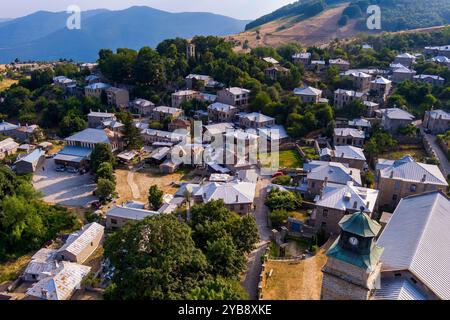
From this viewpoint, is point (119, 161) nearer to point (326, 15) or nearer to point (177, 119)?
point (177, 119)

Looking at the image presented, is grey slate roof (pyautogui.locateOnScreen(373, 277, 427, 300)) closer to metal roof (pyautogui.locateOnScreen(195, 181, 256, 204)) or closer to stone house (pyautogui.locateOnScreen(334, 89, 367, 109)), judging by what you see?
metal roof (pyautogui.locateOnScreen(195, 181, 256, 204))

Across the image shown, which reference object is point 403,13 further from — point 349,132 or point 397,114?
point 349,132

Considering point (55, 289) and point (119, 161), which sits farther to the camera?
point (119, 161)

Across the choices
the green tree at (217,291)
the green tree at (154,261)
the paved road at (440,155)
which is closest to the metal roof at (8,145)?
the green tree at (154,261)

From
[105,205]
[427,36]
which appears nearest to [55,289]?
[105,205]

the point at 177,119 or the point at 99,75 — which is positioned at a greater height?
the point at 99,75

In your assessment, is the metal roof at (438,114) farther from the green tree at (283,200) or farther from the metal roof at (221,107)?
the metal roof at (221,107)
